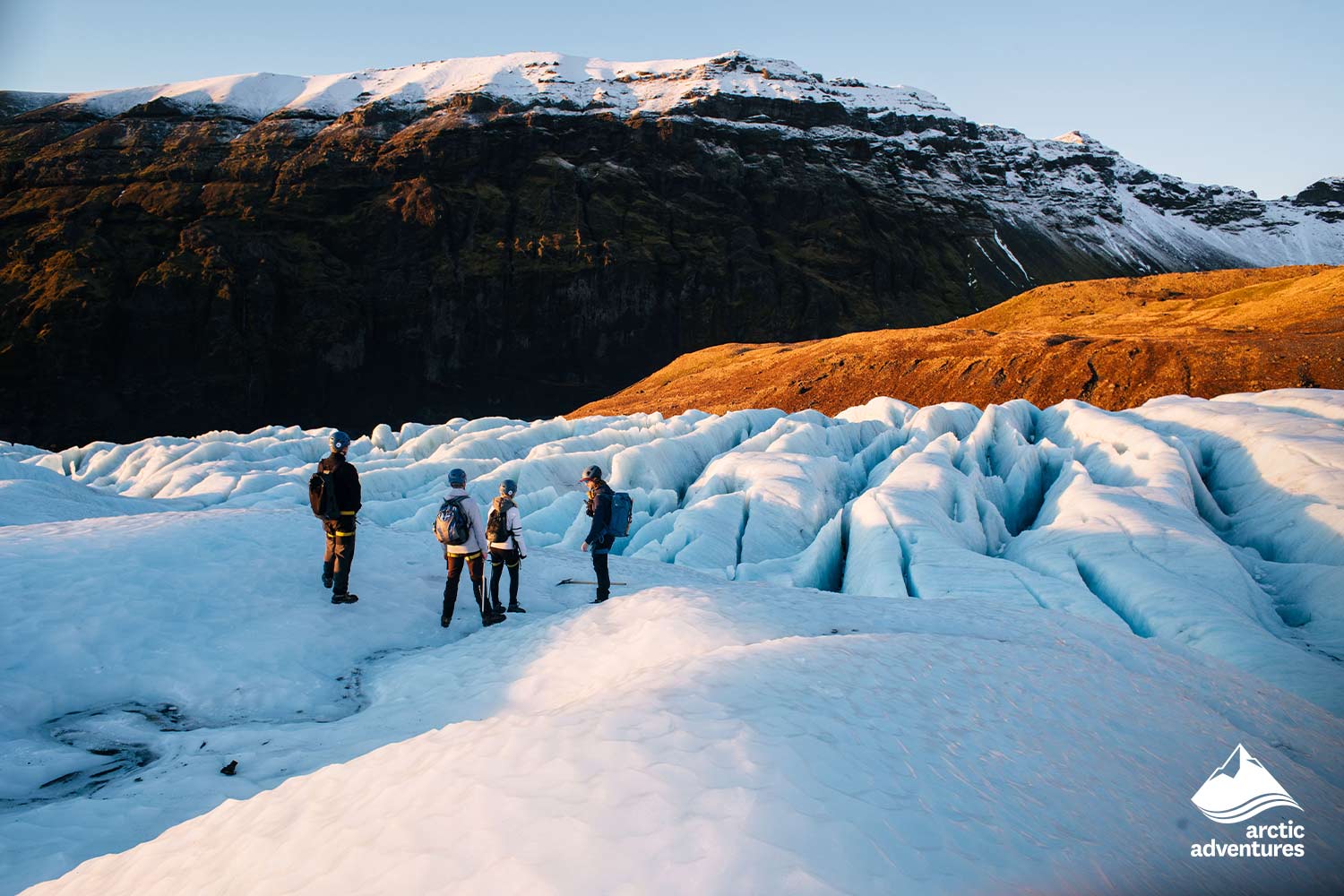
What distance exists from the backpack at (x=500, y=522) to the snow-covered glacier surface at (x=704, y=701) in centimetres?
99

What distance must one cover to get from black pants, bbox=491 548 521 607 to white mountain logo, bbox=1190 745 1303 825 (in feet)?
20.8

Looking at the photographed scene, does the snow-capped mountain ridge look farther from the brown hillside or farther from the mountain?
the brown hillside

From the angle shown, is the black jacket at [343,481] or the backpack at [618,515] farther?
the backpack at [618,515]

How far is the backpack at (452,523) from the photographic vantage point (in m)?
7.60

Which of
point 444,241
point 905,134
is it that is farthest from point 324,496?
point 905,134

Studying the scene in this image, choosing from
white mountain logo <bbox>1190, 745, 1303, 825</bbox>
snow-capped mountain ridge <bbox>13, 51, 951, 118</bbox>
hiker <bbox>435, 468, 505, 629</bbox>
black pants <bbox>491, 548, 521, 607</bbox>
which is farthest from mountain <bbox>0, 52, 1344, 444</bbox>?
white mountain logo <bbox>1190, 745, 1303, 825</bbox>

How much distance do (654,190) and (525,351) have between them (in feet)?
78.2

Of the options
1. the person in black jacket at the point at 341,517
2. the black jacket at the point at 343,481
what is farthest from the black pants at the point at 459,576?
the black jacket at the point at 343,481

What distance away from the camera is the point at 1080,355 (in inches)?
1104

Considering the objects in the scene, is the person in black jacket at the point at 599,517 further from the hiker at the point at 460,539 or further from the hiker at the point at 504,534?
the hiker at the point at 460,539

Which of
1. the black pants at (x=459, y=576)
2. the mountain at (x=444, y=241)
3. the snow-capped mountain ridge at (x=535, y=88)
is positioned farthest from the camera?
the snow-capped mountain ridge at (x=535, y=88)

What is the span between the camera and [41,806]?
4.37 metres

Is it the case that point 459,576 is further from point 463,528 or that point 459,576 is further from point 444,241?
point 444,241

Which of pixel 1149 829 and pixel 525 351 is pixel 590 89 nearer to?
pixel 525 351
